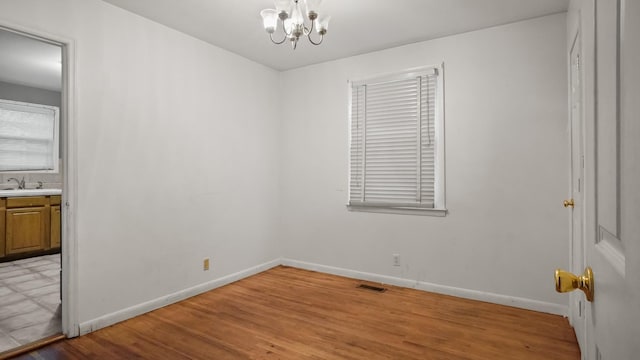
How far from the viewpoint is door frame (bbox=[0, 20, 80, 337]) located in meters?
2.72

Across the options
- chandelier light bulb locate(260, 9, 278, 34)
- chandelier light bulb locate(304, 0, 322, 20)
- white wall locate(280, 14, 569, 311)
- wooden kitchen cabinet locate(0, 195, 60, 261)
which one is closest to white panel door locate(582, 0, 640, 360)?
chandelier light bulb locate(304, 0, 322, 20)

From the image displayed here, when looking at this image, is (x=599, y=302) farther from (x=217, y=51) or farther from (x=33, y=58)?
(x=33, y=58)

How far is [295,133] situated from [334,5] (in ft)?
6.65

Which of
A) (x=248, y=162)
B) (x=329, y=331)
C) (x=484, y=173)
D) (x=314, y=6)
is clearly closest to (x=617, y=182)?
(x=314, y=6)

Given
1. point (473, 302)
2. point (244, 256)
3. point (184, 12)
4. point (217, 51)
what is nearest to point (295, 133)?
point (217, 51)

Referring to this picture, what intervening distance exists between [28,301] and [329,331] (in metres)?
3.00

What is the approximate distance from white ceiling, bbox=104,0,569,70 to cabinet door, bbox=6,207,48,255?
388 cm

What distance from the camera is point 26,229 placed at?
5.18 m

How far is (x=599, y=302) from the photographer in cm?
60

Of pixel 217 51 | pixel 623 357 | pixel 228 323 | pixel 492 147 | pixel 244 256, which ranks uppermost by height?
pixel 217 51

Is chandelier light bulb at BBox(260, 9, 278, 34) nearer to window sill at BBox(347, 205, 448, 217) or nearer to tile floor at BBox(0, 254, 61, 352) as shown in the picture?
window sill at BBox(347, 205, 448, 217)

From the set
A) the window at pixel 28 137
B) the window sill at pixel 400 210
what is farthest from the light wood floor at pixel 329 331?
the window at pixel 28 137

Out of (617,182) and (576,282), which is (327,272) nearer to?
(576,282)

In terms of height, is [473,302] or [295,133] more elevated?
[295,133]
